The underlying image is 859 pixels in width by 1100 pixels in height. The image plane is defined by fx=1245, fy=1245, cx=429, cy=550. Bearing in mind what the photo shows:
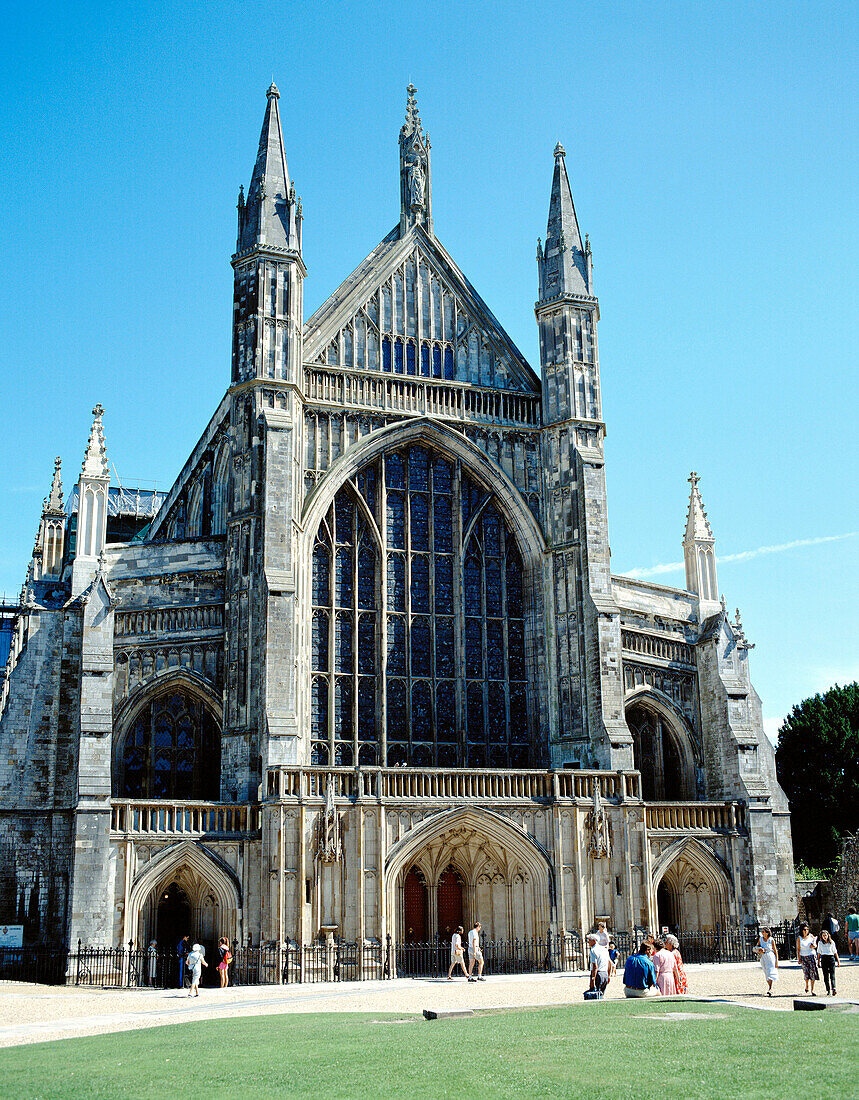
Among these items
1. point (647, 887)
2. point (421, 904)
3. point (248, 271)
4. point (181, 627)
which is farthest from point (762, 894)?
point (248, 271)

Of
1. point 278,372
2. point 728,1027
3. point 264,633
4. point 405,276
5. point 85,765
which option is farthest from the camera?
point 405,276

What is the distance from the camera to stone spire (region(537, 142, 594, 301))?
129 ft

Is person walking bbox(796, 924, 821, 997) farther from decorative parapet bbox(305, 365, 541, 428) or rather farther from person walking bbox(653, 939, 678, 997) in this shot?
decorative parapet bbox(305, 365, 541, 428)

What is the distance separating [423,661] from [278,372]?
9220 millimetres

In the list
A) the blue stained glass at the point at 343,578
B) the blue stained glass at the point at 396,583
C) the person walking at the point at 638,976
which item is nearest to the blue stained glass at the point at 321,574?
the blue stained glass at the point at 343,578

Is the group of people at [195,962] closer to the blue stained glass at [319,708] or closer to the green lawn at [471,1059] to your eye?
the blue stained glass at [319,708]

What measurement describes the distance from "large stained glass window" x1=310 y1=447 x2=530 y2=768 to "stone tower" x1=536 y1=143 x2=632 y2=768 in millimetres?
1560

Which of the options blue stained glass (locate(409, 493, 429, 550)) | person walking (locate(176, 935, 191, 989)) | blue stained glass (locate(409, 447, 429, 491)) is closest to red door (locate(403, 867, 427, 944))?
person walking (locate(176, 935, 191, 989))

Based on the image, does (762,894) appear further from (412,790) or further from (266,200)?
(266,200)

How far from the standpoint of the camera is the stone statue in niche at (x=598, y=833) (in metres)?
32.0

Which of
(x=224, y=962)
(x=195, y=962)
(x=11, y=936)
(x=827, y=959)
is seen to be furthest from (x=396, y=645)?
(x=827, y=959)

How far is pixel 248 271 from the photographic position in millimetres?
36469

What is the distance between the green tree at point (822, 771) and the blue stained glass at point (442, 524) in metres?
26.6

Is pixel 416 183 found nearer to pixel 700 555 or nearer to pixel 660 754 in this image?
pixel 700 555
